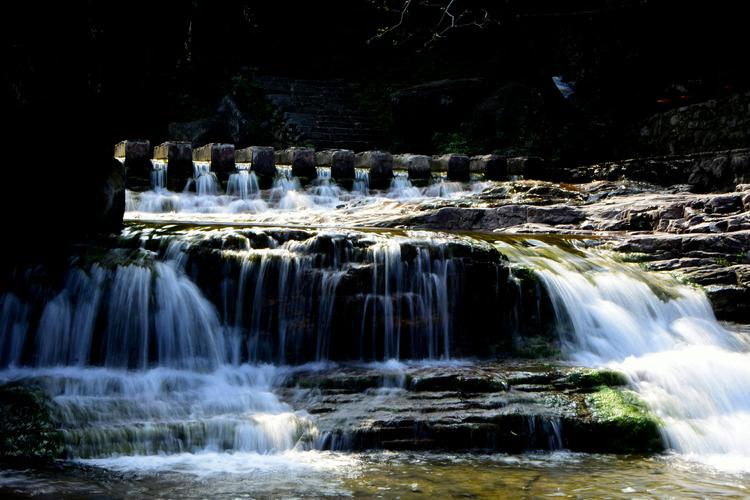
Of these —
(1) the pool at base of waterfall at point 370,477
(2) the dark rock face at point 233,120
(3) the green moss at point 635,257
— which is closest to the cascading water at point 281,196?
(3) the green moss at point 635,257

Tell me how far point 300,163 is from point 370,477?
972 cm

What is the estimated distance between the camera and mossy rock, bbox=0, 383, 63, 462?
5.35 m

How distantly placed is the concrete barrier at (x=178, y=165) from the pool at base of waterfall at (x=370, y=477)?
8.40 meters

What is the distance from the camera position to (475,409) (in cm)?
628

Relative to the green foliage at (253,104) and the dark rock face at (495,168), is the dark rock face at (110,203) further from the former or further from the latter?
the green foliage at (253,104)

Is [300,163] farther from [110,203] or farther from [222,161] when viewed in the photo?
[110,203]

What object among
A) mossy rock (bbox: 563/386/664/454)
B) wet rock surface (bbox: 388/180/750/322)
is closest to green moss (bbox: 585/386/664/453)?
mossy rock (bbox: 563/386/664/454)

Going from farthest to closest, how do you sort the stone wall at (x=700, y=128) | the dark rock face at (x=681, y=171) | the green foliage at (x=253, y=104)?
1. the green foliage at (x=253, y=104)
2. the stone wall at (x=700, y=128)
3. the dark rock face at (x=681, y=171)

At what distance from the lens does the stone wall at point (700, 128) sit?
14.6 meters

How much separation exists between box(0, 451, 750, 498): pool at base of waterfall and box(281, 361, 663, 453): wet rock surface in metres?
0.19

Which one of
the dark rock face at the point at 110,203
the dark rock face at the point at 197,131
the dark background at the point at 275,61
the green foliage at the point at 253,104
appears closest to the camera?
the dark background at the point at 275,61

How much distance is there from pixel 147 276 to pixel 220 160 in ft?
20.9

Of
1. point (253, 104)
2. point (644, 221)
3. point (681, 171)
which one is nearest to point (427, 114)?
point (253, 104)

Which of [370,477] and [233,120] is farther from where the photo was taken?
[233,120]
